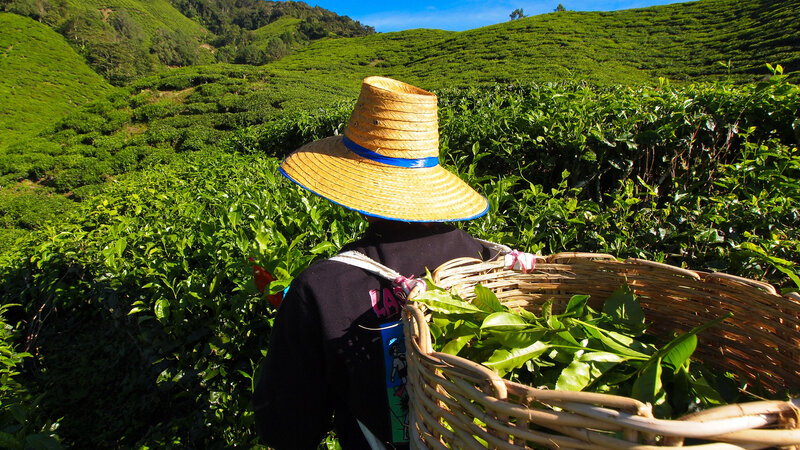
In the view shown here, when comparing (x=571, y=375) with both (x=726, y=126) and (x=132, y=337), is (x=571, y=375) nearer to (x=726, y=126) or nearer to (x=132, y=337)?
(x=726, y=126)

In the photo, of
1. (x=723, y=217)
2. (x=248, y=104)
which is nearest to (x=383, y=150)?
(x=723, y=217)

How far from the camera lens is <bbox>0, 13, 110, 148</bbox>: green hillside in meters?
23.1

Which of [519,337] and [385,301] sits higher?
[519,337]

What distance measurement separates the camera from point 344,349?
3.91 feet

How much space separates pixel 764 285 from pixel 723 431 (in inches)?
26.7

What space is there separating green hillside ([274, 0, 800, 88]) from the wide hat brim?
55.9 feet

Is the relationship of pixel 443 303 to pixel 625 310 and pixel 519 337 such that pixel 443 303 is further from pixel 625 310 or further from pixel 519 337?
pixel 625 310

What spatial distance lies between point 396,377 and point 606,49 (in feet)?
99.3

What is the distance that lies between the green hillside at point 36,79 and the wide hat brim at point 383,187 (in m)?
21.5

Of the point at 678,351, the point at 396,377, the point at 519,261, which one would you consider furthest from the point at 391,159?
the point at 678,351

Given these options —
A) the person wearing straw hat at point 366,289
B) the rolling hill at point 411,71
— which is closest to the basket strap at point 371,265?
the person wearing straw hat at point 366,289

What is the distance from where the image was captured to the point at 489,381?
0.69 m

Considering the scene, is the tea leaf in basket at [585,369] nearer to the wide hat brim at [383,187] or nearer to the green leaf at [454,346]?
the green leaf at [454,346]

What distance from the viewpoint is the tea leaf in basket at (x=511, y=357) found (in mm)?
855
